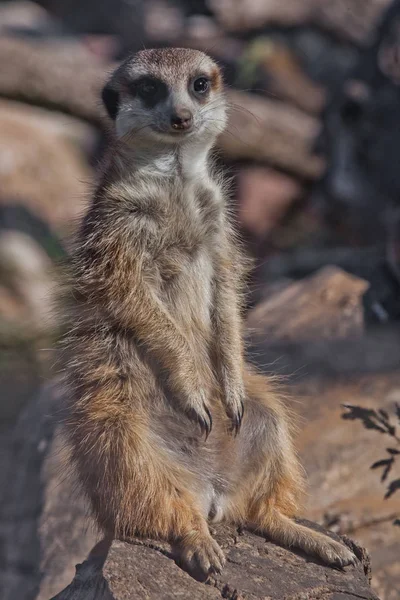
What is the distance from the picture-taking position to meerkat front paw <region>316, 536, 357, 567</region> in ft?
9.23

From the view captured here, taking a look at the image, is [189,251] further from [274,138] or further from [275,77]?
[275,77]

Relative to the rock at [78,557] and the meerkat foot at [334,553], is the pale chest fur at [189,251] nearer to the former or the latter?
the rock at [78,557]

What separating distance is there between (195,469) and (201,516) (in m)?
0.23

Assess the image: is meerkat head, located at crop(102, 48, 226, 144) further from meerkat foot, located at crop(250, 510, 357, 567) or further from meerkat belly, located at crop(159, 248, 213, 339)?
meerkat foot, located at crop(250, 510, 357, 567)

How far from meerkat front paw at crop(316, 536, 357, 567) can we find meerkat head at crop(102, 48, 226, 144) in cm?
132

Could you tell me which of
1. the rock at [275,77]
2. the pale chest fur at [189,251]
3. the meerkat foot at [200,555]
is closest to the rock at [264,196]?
the rock at [275,77]

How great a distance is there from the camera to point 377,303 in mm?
5098

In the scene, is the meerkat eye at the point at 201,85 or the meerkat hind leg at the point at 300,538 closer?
the meerkat hind leg at the point at 300,538

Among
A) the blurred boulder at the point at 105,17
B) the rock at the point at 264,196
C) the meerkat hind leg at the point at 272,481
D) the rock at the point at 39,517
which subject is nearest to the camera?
the meerkat hind leg at the point at 272,481

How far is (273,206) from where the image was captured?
8.48 metres

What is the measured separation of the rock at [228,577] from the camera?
2.50 metres

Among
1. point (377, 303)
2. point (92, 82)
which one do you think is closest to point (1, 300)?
point (92, 82)

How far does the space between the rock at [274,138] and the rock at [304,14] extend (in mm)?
1036

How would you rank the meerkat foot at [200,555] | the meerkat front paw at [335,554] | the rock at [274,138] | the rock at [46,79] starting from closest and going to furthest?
1. the meerkat foot at [200,555]
2. the meerkat front paw at [335,554]
3. the rock at [46,79]
4. the rock at [274,138]
